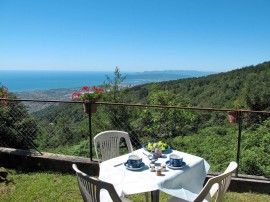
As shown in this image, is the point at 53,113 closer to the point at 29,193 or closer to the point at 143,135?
the point at 143,135

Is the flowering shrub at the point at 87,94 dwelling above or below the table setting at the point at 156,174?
above

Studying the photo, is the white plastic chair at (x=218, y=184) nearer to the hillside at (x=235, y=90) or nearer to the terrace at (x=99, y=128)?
the terrace at (x=99, y=128)

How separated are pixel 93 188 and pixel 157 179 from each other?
0.58m

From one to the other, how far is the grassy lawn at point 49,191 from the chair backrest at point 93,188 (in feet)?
5.16

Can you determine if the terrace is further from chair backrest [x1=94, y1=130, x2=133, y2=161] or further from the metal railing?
chair backrest [x1=94, y1=130, x2=133, y2=161]

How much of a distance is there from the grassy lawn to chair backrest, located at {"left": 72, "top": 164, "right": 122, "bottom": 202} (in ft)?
5.16

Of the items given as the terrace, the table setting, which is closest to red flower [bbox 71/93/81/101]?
the terrace

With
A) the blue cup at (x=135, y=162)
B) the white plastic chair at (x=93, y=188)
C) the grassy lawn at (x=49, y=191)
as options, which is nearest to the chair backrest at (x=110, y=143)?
the grassy lawn at (x=49, y=191)

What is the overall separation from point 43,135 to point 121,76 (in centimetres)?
264

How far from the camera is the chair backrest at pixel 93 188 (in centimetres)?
205

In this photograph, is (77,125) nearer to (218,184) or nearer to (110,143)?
(110,143)

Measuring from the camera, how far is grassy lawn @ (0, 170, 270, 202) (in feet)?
12.1

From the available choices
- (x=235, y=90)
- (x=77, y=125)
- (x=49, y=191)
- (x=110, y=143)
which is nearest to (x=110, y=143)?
(x=110, y=143)

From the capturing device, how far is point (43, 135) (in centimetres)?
701
